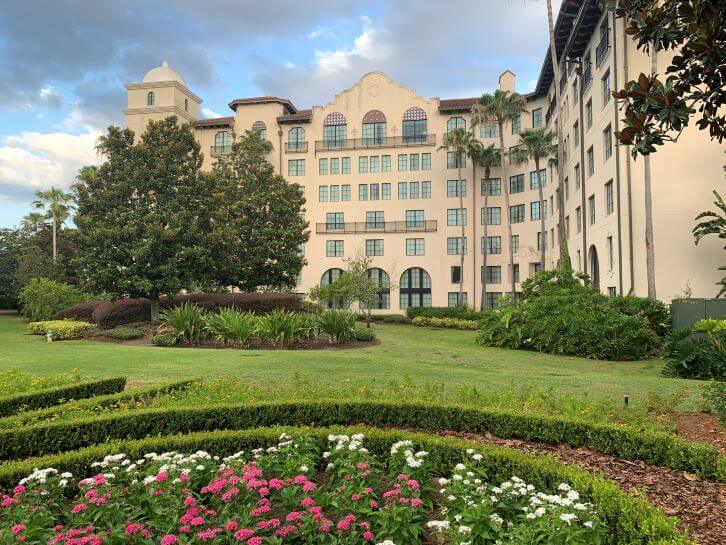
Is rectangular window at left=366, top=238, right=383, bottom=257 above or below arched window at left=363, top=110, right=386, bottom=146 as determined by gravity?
below

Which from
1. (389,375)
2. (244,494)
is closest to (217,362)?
(389,375)

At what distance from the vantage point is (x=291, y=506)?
4.43m

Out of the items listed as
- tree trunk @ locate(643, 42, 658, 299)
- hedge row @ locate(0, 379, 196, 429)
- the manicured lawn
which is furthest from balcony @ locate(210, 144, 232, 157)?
hedge row @ locate(0, 379, 196, 429)

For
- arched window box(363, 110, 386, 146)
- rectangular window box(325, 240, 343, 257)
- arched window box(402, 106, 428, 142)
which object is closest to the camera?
arched window box(402, 106, 428, 142)

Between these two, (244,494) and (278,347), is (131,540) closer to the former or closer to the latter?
(244,494)

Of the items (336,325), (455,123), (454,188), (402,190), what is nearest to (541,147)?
(454,188)

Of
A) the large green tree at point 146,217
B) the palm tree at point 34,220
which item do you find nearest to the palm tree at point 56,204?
the palm tree at point 34,220

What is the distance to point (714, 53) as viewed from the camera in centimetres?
395

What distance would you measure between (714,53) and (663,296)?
64.4ft

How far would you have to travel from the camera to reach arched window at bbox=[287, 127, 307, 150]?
48.4m

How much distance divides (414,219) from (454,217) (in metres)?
3.43

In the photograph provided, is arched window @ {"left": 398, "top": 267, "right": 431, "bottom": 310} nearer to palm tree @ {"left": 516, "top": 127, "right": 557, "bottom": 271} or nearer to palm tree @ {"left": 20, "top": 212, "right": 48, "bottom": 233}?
palm tree @ {"left": 516, "top": 127, "right": 557, "bottom": 271}

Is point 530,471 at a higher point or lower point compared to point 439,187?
lower

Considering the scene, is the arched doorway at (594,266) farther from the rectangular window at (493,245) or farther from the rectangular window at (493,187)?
the rectangular window at (493,187)
